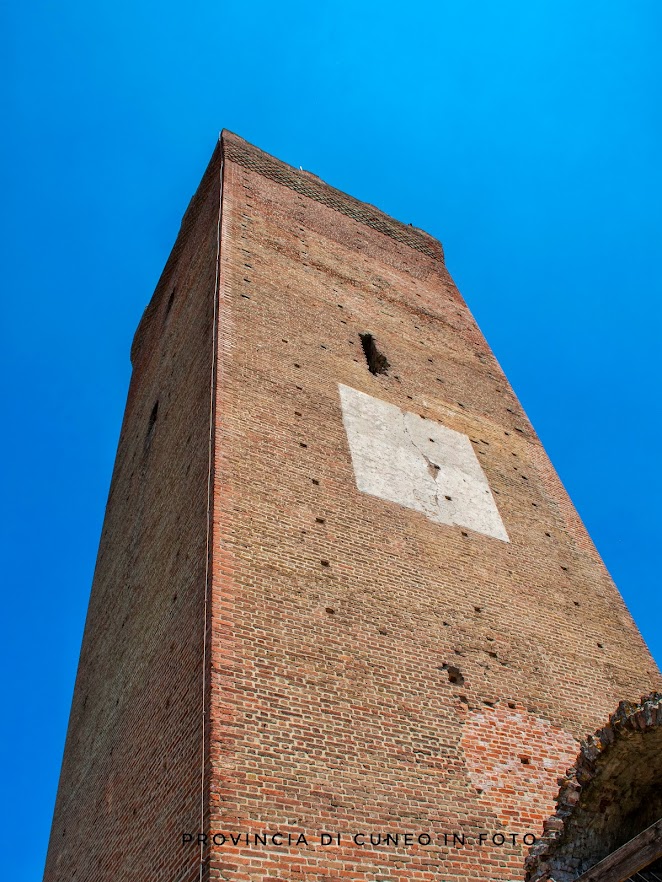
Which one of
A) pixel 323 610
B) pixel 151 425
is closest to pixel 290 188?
pixel 151 425

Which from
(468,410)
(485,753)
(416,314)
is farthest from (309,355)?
(485,753)

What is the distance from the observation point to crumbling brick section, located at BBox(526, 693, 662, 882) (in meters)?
4.45

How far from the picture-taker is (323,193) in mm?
13430

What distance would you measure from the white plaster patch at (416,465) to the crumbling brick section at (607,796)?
11.1 feet

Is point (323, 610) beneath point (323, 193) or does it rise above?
beneath

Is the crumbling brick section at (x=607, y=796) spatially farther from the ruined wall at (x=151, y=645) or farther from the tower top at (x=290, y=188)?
the tower top at (x=290, y=188)

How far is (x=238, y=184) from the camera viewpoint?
1186 cm

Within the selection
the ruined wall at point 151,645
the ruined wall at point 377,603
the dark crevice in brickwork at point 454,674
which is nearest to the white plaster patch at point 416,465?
the ruined wall at point 377,603

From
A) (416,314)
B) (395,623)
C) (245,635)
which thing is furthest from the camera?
(416,314)

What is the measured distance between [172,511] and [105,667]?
221cm

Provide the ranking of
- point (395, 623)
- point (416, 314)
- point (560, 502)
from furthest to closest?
point (416, 314) → point (560, 502) → point (395, 623)

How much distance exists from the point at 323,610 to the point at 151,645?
183cm

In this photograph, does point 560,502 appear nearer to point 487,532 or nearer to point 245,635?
point 487,532

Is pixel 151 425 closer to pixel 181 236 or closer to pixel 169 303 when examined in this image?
pixel 169 303
